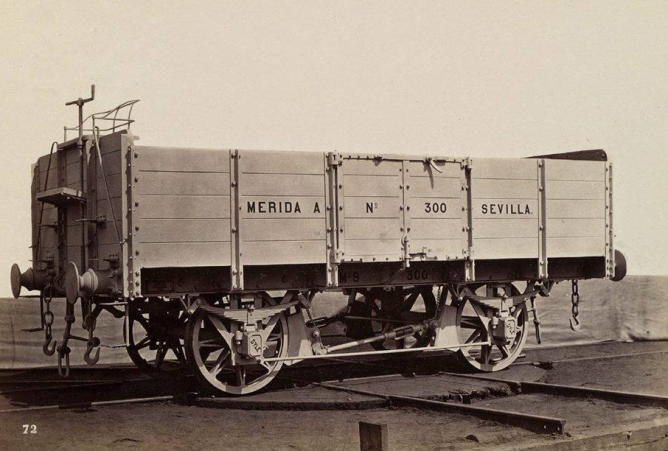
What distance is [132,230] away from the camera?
10.2m

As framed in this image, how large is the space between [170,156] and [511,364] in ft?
22.2

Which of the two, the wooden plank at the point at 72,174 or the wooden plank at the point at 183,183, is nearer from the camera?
the wooden plank at the point at 183,183

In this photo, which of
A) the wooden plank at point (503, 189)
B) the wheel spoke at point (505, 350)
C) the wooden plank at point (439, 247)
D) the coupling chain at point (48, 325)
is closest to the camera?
the coupling chain at point (48, 325)

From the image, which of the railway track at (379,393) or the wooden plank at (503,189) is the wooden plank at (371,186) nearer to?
the wooden plank at (503,189)

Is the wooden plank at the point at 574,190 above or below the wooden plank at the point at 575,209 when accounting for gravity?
above

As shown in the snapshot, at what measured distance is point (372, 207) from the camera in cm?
1166

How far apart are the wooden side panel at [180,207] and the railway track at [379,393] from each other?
1.85m

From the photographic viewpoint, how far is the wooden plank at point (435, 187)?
1201 cm

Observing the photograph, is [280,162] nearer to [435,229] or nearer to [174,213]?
[174,213]

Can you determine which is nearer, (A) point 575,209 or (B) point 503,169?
(B) point 503,169

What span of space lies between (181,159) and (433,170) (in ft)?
11.8

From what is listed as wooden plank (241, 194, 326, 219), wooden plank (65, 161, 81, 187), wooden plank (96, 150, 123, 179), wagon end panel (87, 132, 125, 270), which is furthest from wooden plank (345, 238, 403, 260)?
wooden plank (65, 161, 81, 187)

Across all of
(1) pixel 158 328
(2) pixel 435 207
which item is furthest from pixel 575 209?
(1) pixel 158 328

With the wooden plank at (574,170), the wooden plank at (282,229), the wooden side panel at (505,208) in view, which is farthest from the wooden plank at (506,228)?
the wooden plank at (282,229)
